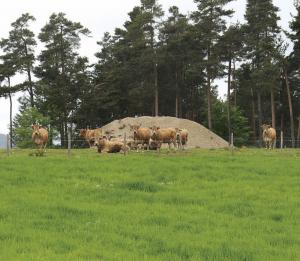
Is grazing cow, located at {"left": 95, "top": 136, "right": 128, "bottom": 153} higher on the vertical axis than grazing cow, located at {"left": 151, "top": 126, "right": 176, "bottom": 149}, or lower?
lower

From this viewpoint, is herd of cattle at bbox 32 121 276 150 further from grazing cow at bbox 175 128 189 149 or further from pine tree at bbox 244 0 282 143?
pine tree at bbox 244 0 282 143

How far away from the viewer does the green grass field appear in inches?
481

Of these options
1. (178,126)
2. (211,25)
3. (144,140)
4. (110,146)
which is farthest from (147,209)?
Answer: (211,25)

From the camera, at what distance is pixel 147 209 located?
55.2 feet

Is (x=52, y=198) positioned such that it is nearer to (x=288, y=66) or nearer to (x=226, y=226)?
(x=226, y=226)

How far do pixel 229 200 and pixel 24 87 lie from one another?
61234 mm

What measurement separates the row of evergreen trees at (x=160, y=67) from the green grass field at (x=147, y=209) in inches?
1620

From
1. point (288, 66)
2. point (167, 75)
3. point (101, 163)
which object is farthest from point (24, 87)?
point (101, 163)

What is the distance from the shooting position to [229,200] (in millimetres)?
18219

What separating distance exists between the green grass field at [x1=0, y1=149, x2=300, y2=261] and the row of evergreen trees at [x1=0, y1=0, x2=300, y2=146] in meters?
41.2

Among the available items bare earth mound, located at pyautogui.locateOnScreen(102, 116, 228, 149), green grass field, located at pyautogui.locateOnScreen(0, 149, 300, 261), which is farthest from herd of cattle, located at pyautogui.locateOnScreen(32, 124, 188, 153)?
bare earth mound, located at pyautogui.locateOnScreen(102, 116, 228, 149)

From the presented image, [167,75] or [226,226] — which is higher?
[167,75]

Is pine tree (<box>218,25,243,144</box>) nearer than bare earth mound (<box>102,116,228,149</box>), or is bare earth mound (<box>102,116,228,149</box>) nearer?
bare earth mound (<box>102,116,228,149</box>)

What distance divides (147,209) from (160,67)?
58060 millimetres
